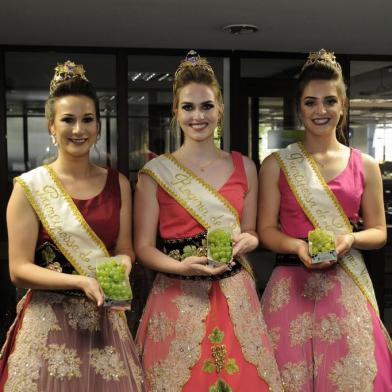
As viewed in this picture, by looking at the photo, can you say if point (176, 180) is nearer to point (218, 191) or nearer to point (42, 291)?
point (218, 191)

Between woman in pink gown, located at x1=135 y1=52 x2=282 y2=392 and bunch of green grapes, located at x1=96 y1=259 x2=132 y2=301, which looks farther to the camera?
woman in pink gown, located at x1=135 y1=52 x2=282 y2=392

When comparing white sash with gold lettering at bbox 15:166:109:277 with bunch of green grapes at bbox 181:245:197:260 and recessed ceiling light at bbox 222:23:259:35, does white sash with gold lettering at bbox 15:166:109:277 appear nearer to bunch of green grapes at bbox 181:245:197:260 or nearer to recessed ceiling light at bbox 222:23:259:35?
bunch of green grapes at bbox 181:245:197:260

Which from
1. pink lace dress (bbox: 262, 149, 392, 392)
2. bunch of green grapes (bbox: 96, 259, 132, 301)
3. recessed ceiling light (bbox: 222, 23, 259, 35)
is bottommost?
pink lace dress (bbox: 262, 149, 392, 392)

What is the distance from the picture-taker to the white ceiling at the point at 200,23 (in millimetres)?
2910

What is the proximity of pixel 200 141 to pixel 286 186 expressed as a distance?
1.23 ft

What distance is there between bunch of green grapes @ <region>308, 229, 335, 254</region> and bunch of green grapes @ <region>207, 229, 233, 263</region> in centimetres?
29

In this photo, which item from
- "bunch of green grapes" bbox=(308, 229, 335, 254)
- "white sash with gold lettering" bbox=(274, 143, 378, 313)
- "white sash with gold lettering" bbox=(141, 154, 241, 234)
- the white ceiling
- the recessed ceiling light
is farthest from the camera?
the recessed ceiling light

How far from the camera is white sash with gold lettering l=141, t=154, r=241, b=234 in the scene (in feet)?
6.63

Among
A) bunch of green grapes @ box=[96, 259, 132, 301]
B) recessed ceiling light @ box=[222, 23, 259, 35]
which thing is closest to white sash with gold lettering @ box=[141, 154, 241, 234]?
bunch of green grapes @ box=[96, 259, 132, 301]

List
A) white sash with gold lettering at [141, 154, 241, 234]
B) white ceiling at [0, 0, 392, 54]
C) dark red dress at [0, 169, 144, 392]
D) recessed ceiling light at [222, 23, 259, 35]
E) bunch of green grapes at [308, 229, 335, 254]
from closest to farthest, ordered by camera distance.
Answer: dark red dress at [0, 169, 144, 392] < bunch of green grapes at [308, 229, 335, 254] < white sash with gold lettering at [141, 154, 241, 234] < white ceiling at [0, 0, 392, 54] < recessed ceiling light at [222, 23, 259, 35]

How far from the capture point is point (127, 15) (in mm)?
3135

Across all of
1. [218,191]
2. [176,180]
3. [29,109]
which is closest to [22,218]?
[176,180]

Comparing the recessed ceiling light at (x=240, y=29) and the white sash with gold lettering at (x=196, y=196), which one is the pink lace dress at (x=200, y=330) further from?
the recessed ceiling light at (x=240, y=29)

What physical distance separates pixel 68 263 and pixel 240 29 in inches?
83.8
